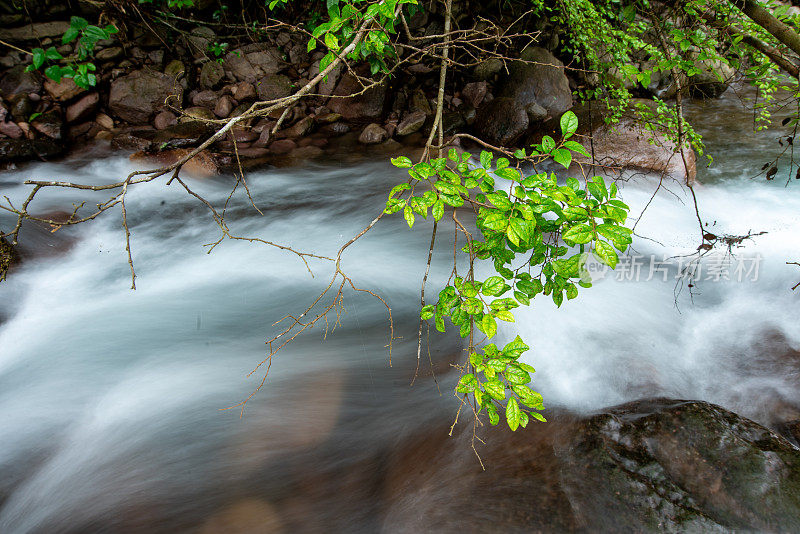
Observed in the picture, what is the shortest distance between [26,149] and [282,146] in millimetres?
3076

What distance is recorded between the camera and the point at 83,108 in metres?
5.96

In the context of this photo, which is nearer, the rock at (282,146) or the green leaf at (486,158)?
the green leaf at (486,158)

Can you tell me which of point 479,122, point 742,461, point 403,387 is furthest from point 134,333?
point 479,122

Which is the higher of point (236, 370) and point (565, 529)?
point (565, 529)

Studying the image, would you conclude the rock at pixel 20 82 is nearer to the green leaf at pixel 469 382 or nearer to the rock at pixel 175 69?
the rock at pixel 175 69

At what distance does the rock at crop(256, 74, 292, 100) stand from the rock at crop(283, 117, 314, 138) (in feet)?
2.15

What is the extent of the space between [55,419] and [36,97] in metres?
4.98

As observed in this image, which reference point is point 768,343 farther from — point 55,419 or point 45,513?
point 55,419

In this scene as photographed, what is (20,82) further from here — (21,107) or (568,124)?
(568,124)

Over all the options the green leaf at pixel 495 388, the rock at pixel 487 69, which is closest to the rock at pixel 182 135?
the rock at pixel 487 69

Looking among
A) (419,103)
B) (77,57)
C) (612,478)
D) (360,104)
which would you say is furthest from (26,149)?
(612,478)

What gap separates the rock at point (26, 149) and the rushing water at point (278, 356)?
588 mm

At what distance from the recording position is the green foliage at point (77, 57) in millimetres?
5211

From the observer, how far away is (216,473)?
2.60 meters
